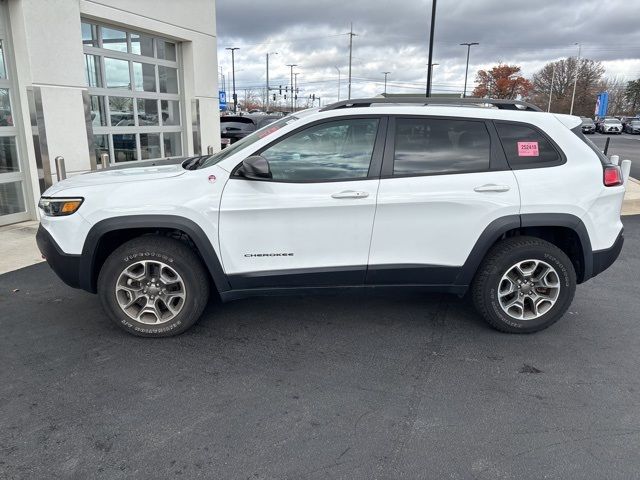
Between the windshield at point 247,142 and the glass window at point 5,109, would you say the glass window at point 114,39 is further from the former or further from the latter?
the windshield at point 247,142

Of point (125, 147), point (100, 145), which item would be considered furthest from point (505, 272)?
point (125, 147)

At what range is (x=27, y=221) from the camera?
24.5ft

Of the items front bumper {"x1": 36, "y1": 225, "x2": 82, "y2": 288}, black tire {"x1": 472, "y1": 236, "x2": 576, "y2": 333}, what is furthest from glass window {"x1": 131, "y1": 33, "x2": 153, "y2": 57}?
black tire {"x1": 472, "y1": 236, "x2": 576, "y2": 333}

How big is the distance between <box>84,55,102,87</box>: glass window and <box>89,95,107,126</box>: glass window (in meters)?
0.22

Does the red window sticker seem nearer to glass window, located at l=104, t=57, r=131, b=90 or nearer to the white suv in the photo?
the white suv

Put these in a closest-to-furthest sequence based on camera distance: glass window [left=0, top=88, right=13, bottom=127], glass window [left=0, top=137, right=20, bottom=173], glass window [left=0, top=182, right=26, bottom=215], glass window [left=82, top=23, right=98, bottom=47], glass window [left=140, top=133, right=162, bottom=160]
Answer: glass window [left=0, top=88, right=13, bottom=127]
glass window [left=0, top=137, right=20, bottom=173]
glass window [left=0, top=182, right=26, bottom=215]
glass window [left=82, top=23, right=98, bottom=47]
glass window [left=140, top=133, right=162, bottom=160]

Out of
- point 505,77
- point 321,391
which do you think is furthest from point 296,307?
point 505,77

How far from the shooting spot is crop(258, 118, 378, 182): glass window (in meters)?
3.60

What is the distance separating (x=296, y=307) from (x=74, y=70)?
550 centimetres

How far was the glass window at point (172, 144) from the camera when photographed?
9.93 meters

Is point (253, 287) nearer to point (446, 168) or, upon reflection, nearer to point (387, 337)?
point (387, 337)

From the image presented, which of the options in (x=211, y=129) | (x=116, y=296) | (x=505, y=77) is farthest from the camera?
(x=505, y=77)

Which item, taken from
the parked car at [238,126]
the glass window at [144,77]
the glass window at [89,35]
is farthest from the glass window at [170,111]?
the parked car at [238,126]

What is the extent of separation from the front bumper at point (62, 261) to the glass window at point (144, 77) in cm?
612
